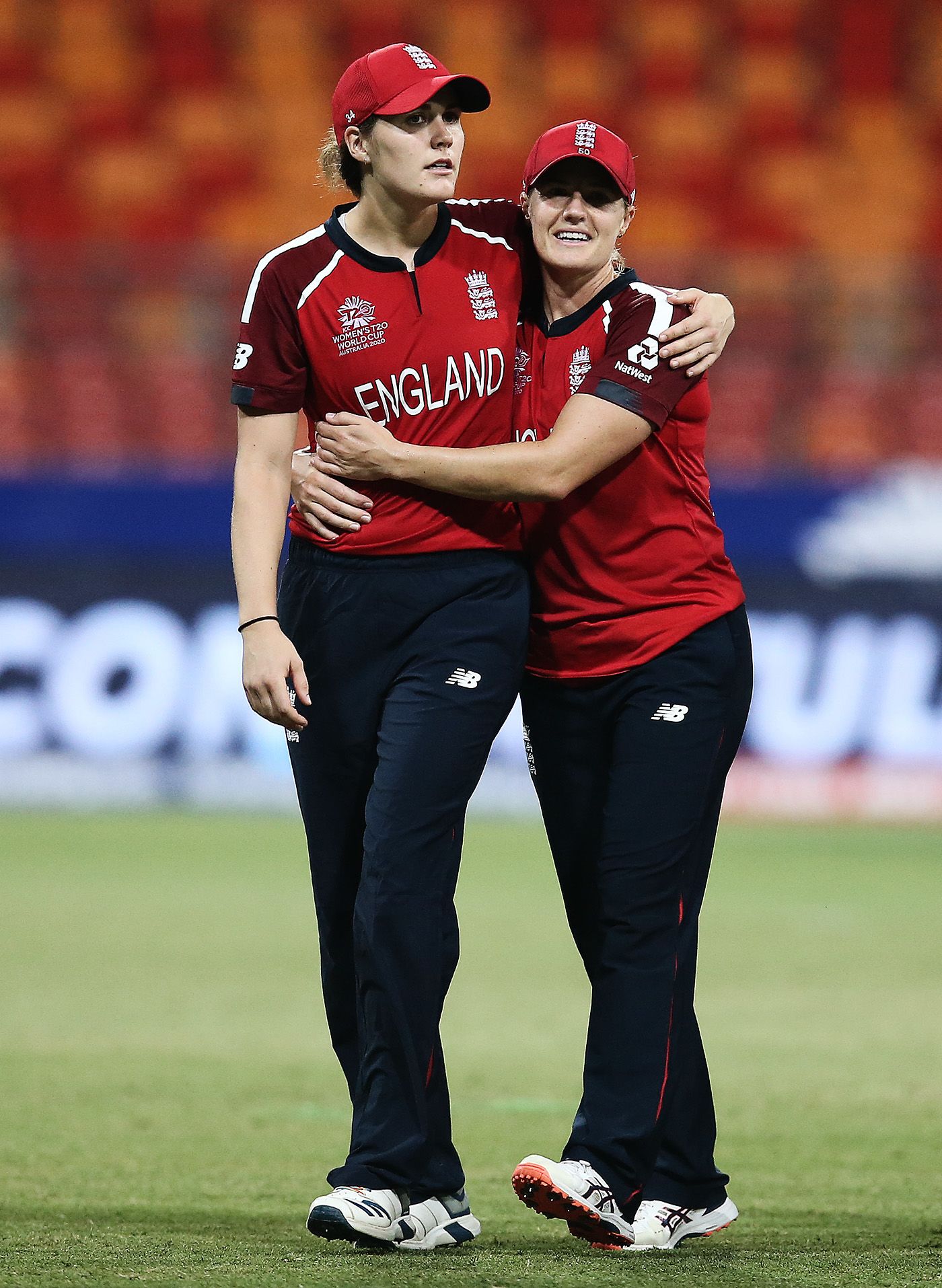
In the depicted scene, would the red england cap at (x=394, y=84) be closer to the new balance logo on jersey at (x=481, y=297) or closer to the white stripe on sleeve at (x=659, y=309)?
the new balance logo on jersey at (x=481, y=297)

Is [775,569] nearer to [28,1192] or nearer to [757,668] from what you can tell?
[757,668]

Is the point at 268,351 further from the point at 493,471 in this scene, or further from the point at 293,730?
the point at 293,730

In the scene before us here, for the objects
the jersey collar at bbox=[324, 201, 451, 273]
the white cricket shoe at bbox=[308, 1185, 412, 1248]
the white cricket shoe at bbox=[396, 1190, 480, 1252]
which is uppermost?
the jersey collar at bbox=[324, 201, 451, 273]

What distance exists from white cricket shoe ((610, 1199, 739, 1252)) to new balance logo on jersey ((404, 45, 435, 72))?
225cm

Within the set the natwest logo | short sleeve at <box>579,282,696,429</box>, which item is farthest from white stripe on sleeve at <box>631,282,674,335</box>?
the natwest logo

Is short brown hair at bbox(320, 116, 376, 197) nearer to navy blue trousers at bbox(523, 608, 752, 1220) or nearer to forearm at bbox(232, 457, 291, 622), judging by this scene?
forearm at bbox(232, 457, 291, 622)

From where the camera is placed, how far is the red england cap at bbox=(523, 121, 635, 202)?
372 centimetres

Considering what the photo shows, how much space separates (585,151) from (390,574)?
90cm

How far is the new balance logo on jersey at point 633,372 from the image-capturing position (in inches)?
146

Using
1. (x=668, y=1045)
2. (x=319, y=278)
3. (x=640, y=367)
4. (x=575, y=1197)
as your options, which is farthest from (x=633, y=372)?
(x=575, y=1197)

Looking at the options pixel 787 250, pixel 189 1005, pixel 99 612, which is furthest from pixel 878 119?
pixel 189 1005

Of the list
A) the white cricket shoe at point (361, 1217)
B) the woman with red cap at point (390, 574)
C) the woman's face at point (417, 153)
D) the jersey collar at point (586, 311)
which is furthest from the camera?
the jersey collar at point (586, 311)

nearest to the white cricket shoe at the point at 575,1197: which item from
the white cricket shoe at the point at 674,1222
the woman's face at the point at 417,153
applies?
the white cricket shoe at the point at 674,1222

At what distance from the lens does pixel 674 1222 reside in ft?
12.4
